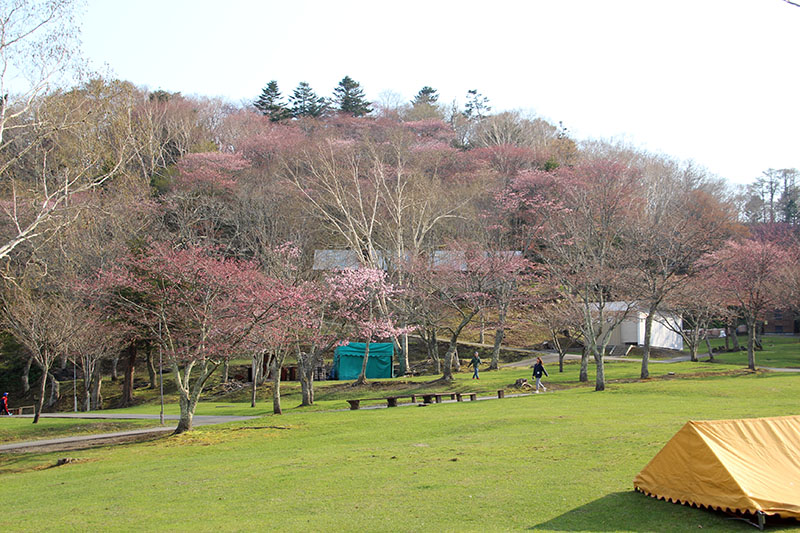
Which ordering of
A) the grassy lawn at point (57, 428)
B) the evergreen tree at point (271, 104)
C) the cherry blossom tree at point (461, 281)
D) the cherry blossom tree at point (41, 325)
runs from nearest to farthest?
the grassy lawn at point (57, 428) → the cherry blossom tree at point (41, 325) → the cherry blossom tree at point (461, 281) → the evergreen tree at point (271, 104)

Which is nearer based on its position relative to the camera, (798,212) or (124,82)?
(124,82)

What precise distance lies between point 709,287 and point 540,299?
33.3ft

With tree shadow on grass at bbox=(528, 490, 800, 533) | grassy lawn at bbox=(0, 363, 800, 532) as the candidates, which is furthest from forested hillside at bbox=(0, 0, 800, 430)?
tree shadow on grass at bbox=(528, 490, 800, 533)

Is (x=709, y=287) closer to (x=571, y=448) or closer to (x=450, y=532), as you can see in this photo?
(x=571, y=448)

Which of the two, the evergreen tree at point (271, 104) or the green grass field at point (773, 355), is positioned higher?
the evergreen tree at point (271, 104)

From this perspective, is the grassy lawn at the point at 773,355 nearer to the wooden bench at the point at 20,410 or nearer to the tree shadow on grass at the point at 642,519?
the tree shadow on grass at the point at 642,519

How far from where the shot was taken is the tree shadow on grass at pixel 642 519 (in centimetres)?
857

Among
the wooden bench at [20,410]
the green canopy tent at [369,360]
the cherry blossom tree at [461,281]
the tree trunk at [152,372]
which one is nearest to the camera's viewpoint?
the cherry blossom tree at [461,281]

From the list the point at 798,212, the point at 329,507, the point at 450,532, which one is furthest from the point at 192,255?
the point at 798,212

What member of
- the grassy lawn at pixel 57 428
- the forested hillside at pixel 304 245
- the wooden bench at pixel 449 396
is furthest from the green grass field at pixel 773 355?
the grassy lawn at pixel 57 428

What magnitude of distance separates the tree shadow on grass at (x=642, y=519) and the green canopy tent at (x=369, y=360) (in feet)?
122

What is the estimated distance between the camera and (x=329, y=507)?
1044 centimetres

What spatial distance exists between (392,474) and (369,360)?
113 ft

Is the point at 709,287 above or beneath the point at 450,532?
above
